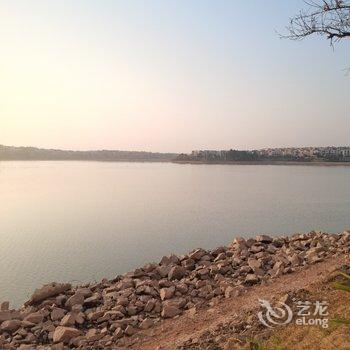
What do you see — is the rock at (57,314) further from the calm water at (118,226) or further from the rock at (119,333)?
the calm water at (118,226)

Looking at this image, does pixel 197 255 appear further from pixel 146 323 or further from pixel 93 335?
pixel 93 335

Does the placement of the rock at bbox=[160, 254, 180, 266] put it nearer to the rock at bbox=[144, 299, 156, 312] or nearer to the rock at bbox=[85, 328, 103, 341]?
the rock at bbox=[144, 299, 156, 312]

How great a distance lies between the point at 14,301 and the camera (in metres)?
11.7

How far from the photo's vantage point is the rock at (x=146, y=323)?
8.27 meters

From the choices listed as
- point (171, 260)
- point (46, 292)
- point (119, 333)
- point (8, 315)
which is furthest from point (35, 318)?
point (171, 260)

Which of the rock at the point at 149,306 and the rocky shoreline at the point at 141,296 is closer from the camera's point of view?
the rocky shoreline at the point at 141,296

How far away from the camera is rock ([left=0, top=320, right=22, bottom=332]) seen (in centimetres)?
849

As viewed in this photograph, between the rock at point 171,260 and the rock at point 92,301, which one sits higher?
the rock at point 171,260

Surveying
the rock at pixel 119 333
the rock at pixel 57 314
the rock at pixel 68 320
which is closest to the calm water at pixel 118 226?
the rock at pixel 57 314

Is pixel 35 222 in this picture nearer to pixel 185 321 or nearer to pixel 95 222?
pixel 95 222

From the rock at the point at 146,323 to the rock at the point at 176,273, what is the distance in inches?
101

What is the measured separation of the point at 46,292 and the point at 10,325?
1.50 metres

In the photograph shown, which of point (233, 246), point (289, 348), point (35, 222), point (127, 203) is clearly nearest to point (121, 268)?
point (233, 246)

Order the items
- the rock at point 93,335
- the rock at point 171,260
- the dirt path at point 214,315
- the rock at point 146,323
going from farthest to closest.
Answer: the rock at point 171,260, the rock at point 146,323, the rock at point 93,335, the dirt path at point 214,315
